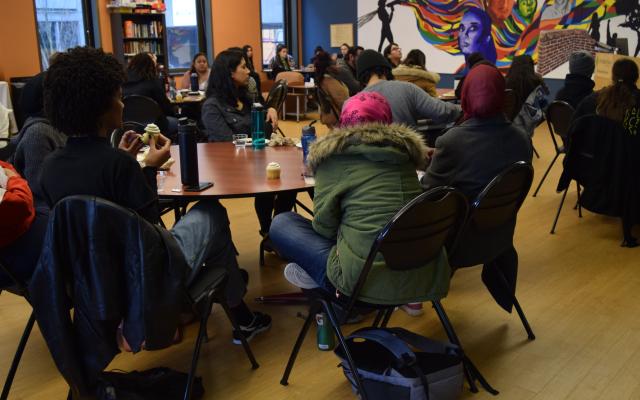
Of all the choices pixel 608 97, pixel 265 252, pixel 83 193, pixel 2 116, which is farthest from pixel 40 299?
pixel 2 116

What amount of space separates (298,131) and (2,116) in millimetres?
3658

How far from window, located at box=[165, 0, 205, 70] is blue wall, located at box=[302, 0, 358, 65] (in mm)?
2446

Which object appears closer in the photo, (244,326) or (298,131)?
(244,326)

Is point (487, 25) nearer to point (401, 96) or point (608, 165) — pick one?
point (608, 165)

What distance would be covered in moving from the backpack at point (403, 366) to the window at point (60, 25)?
8.06 m

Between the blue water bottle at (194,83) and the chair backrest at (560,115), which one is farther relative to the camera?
the blue water bottle at (194,83)

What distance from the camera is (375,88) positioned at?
3.56 metres

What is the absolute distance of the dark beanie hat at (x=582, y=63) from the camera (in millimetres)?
4977

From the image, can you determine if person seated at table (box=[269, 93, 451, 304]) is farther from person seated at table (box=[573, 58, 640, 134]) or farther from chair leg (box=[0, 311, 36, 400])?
person seated at table (box=[573, 58, 640, 134])

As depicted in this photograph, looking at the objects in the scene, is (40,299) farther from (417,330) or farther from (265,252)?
(265,252)

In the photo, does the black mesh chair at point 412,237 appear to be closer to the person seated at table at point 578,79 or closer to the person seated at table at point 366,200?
the person seated at table at point 366,200

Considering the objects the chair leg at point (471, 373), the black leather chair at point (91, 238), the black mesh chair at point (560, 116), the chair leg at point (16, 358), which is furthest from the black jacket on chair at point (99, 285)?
the black mesh chair at point (560, 116)

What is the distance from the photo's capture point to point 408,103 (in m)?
3.52

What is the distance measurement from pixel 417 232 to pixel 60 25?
854 cm
